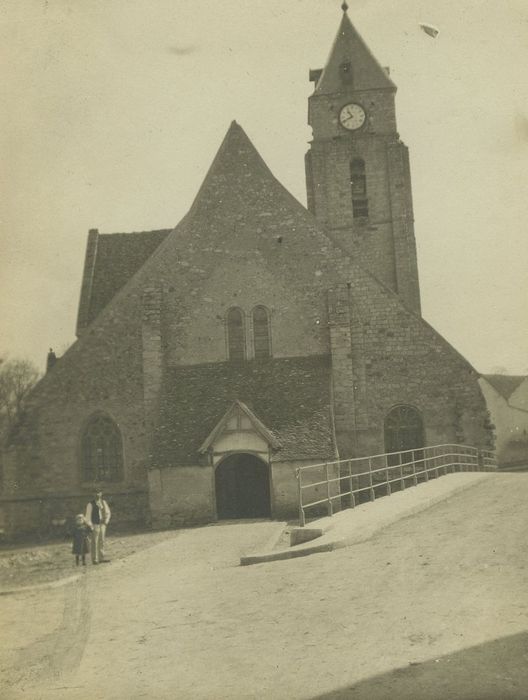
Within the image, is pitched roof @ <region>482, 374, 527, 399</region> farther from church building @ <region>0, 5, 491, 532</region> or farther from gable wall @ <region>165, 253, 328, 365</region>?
gable wall @ <region>165, 253, 328, 365</region>

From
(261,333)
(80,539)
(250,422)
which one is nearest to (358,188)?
(261,333)

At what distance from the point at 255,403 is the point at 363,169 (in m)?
17.0

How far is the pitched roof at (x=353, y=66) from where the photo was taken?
113 feet

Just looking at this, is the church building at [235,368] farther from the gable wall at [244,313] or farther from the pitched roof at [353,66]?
the pitched roof at [353,66]

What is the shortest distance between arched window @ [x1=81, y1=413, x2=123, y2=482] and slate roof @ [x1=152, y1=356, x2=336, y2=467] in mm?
2357

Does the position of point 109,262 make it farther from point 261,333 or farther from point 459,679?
point 459,679

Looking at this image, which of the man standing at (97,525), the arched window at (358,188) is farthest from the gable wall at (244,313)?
the arched window at (358,188)

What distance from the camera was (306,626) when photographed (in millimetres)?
8164

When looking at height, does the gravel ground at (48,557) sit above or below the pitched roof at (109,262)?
below

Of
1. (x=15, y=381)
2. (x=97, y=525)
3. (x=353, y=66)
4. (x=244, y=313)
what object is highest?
(x=353, y=66)

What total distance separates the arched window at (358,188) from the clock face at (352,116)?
5.99 feet

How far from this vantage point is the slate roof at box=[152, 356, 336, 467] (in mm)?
19938

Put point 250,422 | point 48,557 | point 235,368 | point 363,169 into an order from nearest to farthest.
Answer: point 48,557
point 250,422
point 235,368
point 363,169

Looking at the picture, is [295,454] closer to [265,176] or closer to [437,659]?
[265,176]
